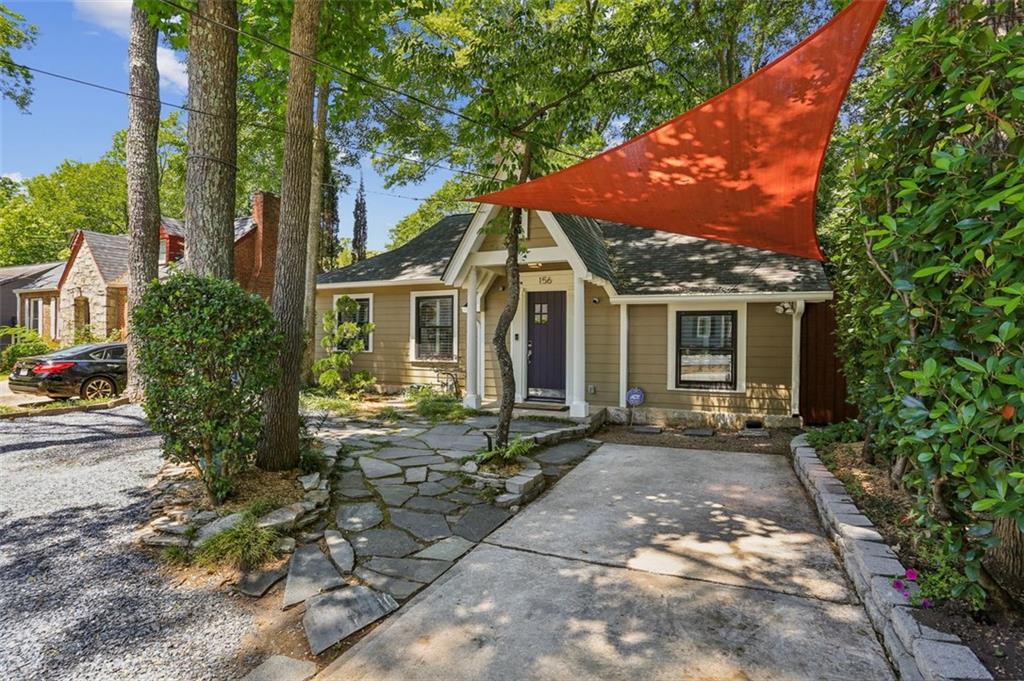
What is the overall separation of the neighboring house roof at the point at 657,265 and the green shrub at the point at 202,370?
5.41 meters

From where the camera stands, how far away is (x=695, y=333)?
839 centimetres

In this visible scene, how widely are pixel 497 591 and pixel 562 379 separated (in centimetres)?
627

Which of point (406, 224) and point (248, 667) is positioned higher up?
point (406, 224)

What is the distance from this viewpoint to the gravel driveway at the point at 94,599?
2.23 meters

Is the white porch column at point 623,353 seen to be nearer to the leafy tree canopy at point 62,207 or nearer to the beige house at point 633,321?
the beige house at point 633,321

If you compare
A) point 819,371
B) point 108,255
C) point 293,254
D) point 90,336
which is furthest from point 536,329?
point 108,255

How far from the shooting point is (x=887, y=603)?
239 cm

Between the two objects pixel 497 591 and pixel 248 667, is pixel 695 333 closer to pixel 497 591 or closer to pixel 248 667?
pixel 497 591

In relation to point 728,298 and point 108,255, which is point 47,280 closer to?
point 108,255

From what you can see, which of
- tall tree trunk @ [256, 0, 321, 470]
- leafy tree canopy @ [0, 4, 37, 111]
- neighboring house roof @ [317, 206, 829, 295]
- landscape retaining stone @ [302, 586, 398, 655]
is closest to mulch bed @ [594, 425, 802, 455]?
neighboring house roof @ [317, 206, 829, 295]

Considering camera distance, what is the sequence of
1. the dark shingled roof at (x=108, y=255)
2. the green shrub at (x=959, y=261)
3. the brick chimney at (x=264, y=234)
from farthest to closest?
the dark shingled roof at (x=108, y=255) < the brick chimney at (x=264, y=234) < the green shrub at (x=959, y=261)

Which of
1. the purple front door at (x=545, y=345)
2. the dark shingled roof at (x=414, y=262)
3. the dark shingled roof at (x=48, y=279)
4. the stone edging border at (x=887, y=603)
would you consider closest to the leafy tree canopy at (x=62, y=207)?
the dark shingled roof at (x=48, y=279)

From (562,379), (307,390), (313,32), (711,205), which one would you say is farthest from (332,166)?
(711,205)

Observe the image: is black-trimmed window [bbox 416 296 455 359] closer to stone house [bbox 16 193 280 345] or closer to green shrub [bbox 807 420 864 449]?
green shrub [bbox 807 420 864 449]
